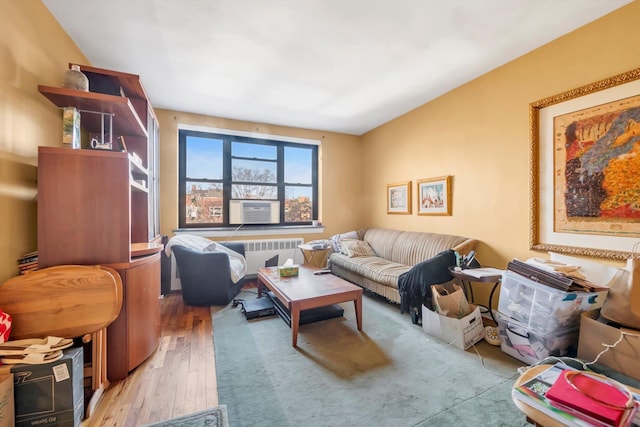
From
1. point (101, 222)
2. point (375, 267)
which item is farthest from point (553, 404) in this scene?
point (375, 267)

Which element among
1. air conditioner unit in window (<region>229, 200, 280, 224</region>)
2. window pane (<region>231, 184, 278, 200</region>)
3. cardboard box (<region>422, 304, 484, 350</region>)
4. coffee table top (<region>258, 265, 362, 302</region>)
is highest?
window pane (<region>231, 184, 278, 200</region>)

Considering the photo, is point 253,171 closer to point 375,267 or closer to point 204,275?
point 204,275

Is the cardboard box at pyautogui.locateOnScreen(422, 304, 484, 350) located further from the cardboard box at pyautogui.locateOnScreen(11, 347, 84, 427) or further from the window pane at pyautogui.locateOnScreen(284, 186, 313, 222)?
the window pane at pyautogui.locateOnScreen(284, 186, 313, 222)

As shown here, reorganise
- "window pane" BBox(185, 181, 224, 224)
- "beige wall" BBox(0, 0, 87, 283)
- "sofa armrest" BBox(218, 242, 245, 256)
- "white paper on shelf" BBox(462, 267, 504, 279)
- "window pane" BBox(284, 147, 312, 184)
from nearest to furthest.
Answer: "beige wall" BBox(0, 0, 87, 283) < "white paper on shelf" BBox(462, 267, 504, 279) < "sofa armrest" BBox(218, 242, 245, 256) < "window pane" BBox(185, 181, 224, 224) < "window pane" BBox(284, 147, 312, 184)

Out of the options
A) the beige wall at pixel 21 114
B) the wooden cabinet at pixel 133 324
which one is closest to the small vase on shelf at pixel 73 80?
the beige wall at pixel 21 114

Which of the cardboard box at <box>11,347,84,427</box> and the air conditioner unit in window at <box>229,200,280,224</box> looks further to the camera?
the air conditioner unit in window at <box>229,200,280,224</box>

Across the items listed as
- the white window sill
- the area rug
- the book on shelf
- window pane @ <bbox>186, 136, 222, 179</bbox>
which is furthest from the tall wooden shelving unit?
the book on shelf

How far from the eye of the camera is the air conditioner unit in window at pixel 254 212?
14.8 feet

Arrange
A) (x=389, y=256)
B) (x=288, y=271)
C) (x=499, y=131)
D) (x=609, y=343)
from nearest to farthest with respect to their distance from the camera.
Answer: (x=609, y=343) < (x=499, y=131) < (x=288, y=271) < (x=389, y=256)

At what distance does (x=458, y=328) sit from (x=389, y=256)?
5.94 ft

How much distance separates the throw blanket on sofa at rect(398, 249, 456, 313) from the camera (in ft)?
8.70

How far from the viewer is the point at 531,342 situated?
1.96 meters

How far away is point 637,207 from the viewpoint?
78.1 inches

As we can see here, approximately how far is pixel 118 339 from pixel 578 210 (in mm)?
3767
